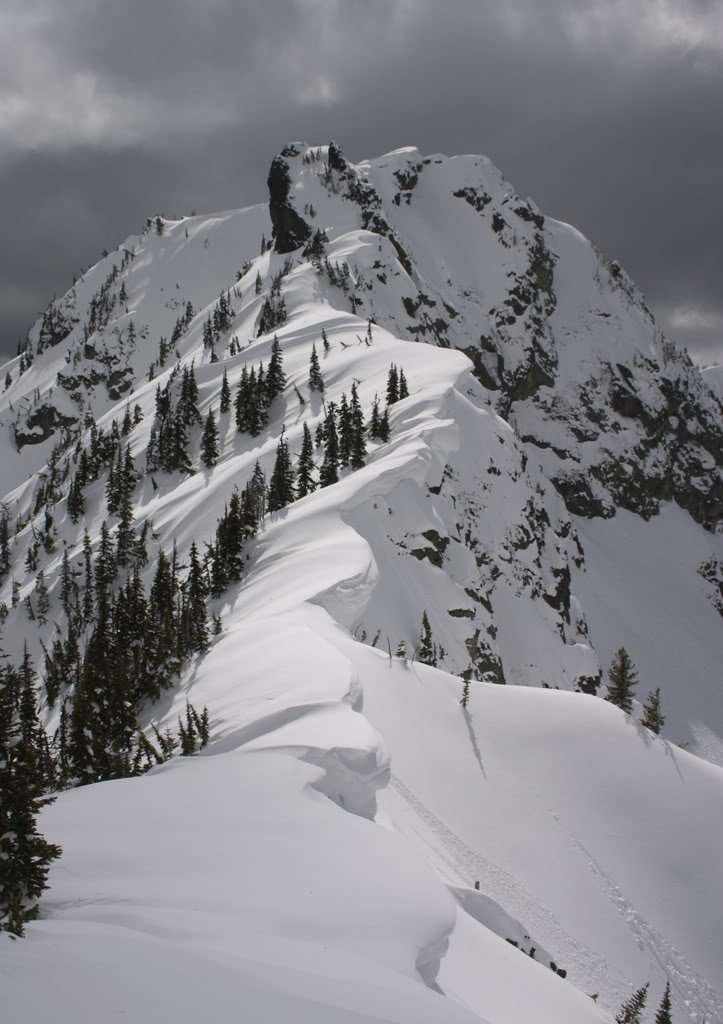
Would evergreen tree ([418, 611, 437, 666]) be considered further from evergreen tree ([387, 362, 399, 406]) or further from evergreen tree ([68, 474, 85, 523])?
evergreen tree ([68, 474, 85, 523])

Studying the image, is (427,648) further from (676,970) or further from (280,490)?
(280,490)

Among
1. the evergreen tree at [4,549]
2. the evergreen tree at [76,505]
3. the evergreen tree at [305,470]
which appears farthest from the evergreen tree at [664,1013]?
the evergreen tree at [4,549]

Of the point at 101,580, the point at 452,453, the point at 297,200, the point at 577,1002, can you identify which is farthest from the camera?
the point at 297,200

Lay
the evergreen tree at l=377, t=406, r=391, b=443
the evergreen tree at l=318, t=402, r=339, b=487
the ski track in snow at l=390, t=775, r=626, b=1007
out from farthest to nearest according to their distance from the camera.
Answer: the evergreen tree at l=377, t=406, r=391, b=443 → the evergreen tree at l=318, t=402, r=339, b=487 → the ski track in snow at l=390, t=775, r=626, b=1007

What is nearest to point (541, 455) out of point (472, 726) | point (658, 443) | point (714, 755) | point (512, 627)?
point (658, 443)

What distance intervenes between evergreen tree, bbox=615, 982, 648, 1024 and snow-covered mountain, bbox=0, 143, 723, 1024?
393 millimetres

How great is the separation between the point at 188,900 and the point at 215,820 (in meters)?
2.94

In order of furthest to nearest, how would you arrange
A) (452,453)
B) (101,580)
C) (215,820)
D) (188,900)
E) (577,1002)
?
(101,580) < (452,453) < (577,1002) < (215,820) < (188,900)

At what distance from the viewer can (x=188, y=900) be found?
8852 mm

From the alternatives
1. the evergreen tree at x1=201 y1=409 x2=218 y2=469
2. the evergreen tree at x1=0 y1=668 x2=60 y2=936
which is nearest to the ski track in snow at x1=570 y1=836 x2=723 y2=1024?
the evergreen tree at x1=0 y1=668 x2=60 y2=936

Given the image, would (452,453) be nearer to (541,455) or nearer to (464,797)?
(464,797)

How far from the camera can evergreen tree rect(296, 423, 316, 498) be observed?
175 ft

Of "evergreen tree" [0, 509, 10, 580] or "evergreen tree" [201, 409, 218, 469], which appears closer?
"evergreen tree" [201, 409, 218, 469]

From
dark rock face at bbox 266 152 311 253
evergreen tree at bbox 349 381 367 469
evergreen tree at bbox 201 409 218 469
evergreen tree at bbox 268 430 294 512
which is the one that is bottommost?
evergreen tree at bbox 268 430 294 512
